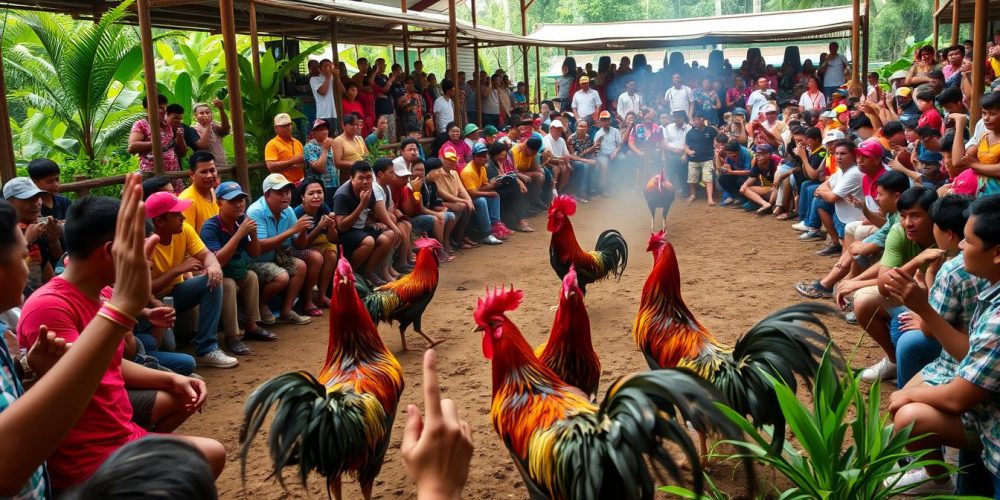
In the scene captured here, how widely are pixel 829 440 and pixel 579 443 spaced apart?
967 millimetres

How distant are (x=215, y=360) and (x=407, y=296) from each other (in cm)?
150

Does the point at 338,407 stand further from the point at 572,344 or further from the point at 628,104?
the point at 628,104

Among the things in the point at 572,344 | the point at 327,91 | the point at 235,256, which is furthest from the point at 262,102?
the point at 572,344

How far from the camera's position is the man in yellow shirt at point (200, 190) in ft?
A: 20.1

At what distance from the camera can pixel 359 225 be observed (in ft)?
25.6

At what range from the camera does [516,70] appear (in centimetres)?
4384

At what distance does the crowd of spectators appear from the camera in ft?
8.52

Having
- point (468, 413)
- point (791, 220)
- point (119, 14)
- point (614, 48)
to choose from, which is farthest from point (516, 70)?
point (468, 413)

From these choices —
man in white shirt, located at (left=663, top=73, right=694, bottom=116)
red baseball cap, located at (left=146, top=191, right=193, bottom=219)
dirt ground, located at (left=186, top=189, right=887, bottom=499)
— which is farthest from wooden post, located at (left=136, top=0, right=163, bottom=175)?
man in white shirt, located at (left=663, top=73, right=694, bottom=116)

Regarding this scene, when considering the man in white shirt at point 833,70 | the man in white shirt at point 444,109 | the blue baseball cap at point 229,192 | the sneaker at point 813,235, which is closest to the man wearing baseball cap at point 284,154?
the blue baseball cap at point 229,192

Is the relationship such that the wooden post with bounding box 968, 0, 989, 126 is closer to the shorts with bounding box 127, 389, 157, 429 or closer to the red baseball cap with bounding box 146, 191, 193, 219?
the red baseball cap with bounding box 146, 191, 193, 219

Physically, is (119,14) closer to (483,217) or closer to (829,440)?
(483,217)

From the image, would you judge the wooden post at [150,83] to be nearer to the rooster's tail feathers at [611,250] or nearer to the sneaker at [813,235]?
the rooster's tail feathers at [611,250]

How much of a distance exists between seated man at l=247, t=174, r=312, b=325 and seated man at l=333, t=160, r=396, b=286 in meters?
0.79
